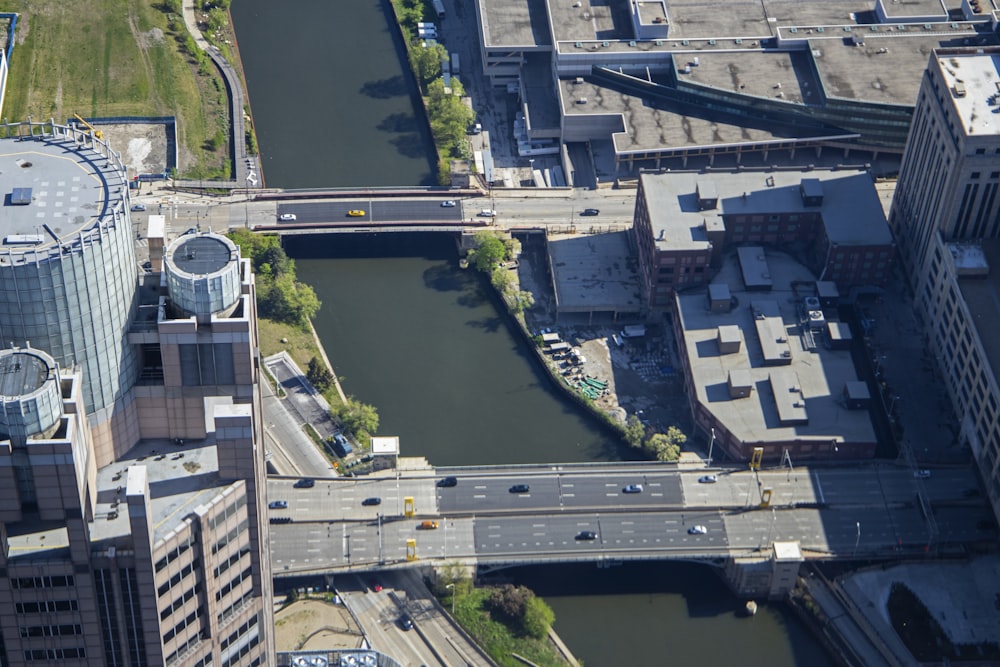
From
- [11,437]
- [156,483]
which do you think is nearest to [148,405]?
[156,483]

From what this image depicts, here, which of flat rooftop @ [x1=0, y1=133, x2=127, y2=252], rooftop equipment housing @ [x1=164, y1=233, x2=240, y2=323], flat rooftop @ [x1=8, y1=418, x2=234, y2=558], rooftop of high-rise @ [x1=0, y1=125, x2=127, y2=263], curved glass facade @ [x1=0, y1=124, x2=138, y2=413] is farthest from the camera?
rooftop equipment housing @ [x1=164, y1=233, x2=240, y2=323]

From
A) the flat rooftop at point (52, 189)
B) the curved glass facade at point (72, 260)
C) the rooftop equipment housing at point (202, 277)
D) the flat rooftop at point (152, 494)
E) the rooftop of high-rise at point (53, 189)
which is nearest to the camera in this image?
the curved glass facade at point (72, 260)

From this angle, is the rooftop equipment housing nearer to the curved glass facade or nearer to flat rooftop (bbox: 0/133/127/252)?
the curved glass facade

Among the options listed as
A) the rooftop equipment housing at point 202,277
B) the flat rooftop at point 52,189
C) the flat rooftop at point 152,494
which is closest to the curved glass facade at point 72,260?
the flat rooftop at point 52,189

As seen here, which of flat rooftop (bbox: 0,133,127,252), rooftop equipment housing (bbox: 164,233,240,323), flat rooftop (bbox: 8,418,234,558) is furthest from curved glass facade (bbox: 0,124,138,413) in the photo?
flat rooftop (bbox: 8,418,234,558)

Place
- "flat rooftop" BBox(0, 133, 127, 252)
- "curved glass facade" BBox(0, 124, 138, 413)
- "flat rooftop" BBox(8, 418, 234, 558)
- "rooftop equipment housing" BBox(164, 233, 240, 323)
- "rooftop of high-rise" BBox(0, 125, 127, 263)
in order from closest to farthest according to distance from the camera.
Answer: "curved glass facade" BBox(0, 124, 138, 413), "rooftop of high-rise" BBox(0, 125, 127, 263), "flat rooftop" BBox(0, 133, 127, 252), "flat rooftop" BBox(8, 418, 234, 558), "rooftop equipment housing" BBox(164, 233, 240, 323)

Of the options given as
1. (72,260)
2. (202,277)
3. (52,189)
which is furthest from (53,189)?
(202,277)

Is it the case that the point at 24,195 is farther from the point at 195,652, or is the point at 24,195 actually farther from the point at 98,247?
the point at 195,652

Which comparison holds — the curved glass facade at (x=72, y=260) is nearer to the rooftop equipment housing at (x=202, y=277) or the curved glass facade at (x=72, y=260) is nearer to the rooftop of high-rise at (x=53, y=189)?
the rooftop of high-rise at (x=53, y=189)

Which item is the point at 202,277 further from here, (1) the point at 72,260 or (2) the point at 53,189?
(2) the point at 53,189
